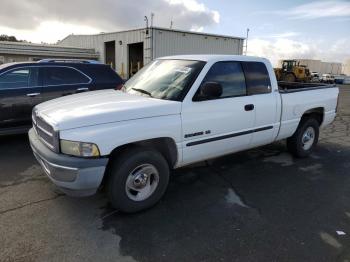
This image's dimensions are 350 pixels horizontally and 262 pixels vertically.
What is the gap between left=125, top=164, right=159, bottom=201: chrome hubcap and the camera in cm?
351

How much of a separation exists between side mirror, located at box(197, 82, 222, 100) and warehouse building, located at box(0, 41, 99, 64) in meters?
22.6

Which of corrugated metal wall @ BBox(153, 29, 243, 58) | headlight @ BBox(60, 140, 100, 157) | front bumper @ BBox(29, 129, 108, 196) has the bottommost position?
front bumper @ BBox(29, 129, 108, 196)

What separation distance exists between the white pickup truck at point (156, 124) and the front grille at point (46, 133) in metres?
0.01

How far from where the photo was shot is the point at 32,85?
6.22 meters

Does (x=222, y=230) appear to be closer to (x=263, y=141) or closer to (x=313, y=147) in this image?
(x=263, y=141)

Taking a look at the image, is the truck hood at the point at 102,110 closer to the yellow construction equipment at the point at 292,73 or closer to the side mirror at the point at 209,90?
the side mirror at the point at 209,90

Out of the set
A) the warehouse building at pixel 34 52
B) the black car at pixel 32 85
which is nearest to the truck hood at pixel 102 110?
the black car at pixel 32 85

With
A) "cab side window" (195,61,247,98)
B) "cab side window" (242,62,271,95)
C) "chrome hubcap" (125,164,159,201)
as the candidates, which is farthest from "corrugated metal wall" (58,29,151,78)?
"chrome hubcap" (125,164,159,201)

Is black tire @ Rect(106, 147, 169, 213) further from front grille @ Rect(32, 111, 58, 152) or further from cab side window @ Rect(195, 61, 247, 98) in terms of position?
cab side window @ Rect(195, 61, 247, 98)

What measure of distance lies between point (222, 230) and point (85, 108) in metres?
2.02

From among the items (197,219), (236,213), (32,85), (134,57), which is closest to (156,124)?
(197,219)

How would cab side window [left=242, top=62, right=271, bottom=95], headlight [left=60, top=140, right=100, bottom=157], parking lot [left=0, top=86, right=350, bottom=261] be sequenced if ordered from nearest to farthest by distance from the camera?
parking lot [left=0, top=86, right=350, bottom=261]
headlight [left=60, top=140, right=100, bottom=157]
cab side window [left=242, top=62, right=271, bottom=95]

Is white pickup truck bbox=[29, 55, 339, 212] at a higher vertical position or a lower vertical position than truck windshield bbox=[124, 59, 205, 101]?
lower

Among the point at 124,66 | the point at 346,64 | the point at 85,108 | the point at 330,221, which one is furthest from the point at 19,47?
the point at 346,64
